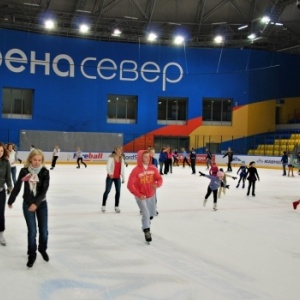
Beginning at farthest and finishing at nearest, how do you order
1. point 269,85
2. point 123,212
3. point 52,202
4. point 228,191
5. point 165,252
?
point 269,85 < point 228,191 < point 52,202 < point 123,212 < point 165,252

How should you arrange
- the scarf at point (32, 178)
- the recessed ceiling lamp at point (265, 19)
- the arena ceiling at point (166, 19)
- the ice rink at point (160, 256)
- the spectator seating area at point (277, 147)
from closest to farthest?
the ice rink at point (160, 256)
the scarf at point (32, 178)
the recessed ceiling lamp at point (265, 19)
the arena ceiling at point (166, 19)
the spectator seating area at point (277, 147)

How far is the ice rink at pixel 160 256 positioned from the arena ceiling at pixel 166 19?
22291mm

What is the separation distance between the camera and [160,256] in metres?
5.14

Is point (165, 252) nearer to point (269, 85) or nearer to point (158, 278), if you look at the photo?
point (158, 278)

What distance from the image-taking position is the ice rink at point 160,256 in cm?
389

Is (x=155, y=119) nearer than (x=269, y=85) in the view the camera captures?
Yes

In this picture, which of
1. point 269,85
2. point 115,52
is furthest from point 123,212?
point 269,85

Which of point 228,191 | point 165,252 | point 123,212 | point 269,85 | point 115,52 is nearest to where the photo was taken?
point 165,252

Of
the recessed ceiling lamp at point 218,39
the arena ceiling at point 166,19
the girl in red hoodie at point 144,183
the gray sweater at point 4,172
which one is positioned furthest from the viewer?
the recessed ceiling lamp at point 218,39

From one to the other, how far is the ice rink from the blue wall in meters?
21.1

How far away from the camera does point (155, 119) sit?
31672 millimetres

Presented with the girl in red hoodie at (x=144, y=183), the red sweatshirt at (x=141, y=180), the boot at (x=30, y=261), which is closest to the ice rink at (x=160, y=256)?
the boot at (x=30, y=261)

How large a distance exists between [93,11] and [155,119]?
29.5ft

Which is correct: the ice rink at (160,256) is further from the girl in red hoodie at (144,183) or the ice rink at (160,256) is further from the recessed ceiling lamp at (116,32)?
the recessed ceiling lamp at (116,32)
